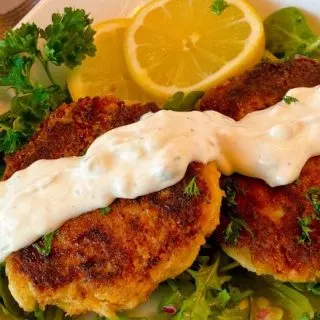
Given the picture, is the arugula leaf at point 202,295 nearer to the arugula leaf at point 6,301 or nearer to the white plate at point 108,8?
the arugula leaf at point 6,301

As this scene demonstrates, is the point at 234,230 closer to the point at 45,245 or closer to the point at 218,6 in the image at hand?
the point at 45,245

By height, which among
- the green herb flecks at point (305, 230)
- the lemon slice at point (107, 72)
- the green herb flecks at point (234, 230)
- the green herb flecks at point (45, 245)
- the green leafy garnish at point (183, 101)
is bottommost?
the green herb flecks at point (305, 230)

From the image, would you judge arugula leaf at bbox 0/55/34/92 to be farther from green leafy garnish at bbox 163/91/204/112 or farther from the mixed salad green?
green leafy garnish at bbox 163/91/204/112

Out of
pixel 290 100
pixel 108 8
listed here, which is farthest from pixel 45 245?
pixel 108 8

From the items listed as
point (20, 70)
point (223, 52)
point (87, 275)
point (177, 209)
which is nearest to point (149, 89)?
point (223, 52)

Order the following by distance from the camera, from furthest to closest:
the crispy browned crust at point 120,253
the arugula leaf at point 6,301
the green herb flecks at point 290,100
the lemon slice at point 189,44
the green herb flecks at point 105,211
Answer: the lemon slice at point 189,44 → the green herb flecks at point 290,100 → the arugula leaf at point 6,301 → the green herb flecks at point 105,211 → the crispy browned crust at point 120,253

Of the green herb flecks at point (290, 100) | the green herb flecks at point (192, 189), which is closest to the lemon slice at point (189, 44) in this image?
the green herb flecks at point (290, 100)
